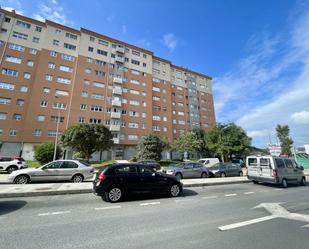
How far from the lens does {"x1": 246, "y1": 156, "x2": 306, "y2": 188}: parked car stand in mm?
12055

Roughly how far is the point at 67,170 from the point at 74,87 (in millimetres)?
31993

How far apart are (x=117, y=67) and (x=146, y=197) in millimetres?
43280

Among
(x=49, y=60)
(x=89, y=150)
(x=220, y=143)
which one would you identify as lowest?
(x=89, y=150)

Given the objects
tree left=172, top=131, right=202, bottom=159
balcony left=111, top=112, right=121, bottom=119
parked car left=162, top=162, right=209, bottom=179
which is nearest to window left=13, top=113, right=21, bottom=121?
balcony left=111, top=112, right=121, bottom=119

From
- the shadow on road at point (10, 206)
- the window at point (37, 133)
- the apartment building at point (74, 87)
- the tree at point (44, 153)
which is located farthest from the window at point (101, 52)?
the shadow on road at point (10, 206)

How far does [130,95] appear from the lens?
4616 cm

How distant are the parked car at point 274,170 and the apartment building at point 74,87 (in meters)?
32.0

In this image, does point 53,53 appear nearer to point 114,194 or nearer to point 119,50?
point 119,50

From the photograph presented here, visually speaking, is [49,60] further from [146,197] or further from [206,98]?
[206,98]

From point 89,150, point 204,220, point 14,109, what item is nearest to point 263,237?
point 204,220

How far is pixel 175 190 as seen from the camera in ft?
28.5

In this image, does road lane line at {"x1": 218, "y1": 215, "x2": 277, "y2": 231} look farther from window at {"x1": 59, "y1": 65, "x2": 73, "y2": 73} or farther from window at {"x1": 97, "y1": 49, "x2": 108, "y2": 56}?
window at {"x1": 97, "y1": 49, "x2": 108, "y2": 56}

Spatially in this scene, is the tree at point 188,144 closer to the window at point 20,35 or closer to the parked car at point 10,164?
the parked car at point 10,164

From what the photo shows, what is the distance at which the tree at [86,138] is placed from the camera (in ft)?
86.3
